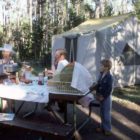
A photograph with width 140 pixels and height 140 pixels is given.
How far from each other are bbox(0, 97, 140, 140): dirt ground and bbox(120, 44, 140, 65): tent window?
18.6 feet

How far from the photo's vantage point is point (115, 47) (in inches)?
579

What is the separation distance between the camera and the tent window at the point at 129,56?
1505 centimetres

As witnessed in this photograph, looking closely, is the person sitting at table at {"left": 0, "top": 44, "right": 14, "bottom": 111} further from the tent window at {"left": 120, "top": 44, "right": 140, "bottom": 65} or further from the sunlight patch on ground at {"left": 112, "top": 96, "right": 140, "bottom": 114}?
the tent window at {"left": 120, "top": 44, "right": 140, "bottom": 65}

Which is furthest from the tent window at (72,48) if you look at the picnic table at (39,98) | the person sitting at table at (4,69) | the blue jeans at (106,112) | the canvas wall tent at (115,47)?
the blue jeans at (106,112)

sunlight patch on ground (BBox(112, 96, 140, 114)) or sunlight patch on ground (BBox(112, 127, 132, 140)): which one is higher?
sunlight patch on ground (BBox(112, 96, 140, 114))

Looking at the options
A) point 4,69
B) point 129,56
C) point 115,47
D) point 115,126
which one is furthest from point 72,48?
point 115,126

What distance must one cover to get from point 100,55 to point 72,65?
27.3 feet

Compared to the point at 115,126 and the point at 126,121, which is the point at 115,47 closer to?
the point at 126,121

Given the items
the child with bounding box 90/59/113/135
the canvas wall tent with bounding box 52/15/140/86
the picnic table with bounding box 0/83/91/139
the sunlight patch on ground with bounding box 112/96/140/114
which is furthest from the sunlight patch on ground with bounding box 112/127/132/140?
the canvas wall tent with bounding box 52/15/140/86

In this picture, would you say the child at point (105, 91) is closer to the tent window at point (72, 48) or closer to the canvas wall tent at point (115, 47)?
the canvas wall tent at point (115, 47)

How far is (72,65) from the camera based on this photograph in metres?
6.23

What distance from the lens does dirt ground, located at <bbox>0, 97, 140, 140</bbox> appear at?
6465 millimetres

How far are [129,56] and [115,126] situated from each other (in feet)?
26.6

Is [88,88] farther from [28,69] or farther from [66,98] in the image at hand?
[28,69]
